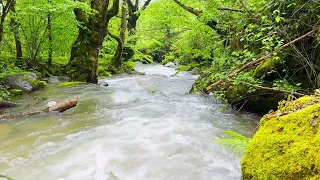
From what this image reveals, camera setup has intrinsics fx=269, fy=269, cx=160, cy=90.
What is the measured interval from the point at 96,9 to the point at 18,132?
25.6ft

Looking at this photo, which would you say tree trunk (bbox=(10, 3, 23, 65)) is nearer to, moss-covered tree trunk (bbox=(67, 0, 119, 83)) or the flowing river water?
moss-covered tree trunk (bbox=(67, 0, 119, 83))

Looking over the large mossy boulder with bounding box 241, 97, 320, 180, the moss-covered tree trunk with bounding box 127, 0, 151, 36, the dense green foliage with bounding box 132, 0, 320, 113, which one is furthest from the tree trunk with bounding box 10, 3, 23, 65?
the large mossy boulder with bounding box 241, 97, 320, 180

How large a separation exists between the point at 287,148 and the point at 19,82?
9.17 metres

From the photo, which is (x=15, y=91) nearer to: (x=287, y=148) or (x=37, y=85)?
(x=37, y=85)

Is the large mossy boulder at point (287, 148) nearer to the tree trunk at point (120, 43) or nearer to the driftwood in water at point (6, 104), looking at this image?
the driftwood in water at point (6, 104)

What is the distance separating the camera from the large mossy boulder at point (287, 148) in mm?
1975

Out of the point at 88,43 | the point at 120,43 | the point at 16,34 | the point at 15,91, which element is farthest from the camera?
the point at 120,43

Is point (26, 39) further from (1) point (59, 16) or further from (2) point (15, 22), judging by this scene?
(1) point (59, 16)

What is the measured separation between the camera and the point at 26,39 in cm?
1120

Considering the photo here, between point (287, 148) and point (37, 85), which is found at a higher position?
point (287, 148)

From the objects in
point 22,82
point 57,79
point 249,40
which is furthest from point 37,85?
point 249,40

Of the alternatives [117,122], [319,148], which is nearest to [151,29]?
[117,122]

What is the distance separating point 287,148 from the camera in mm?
2174

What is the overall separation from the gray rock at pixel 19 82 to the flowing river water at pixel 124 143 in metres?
2.32
